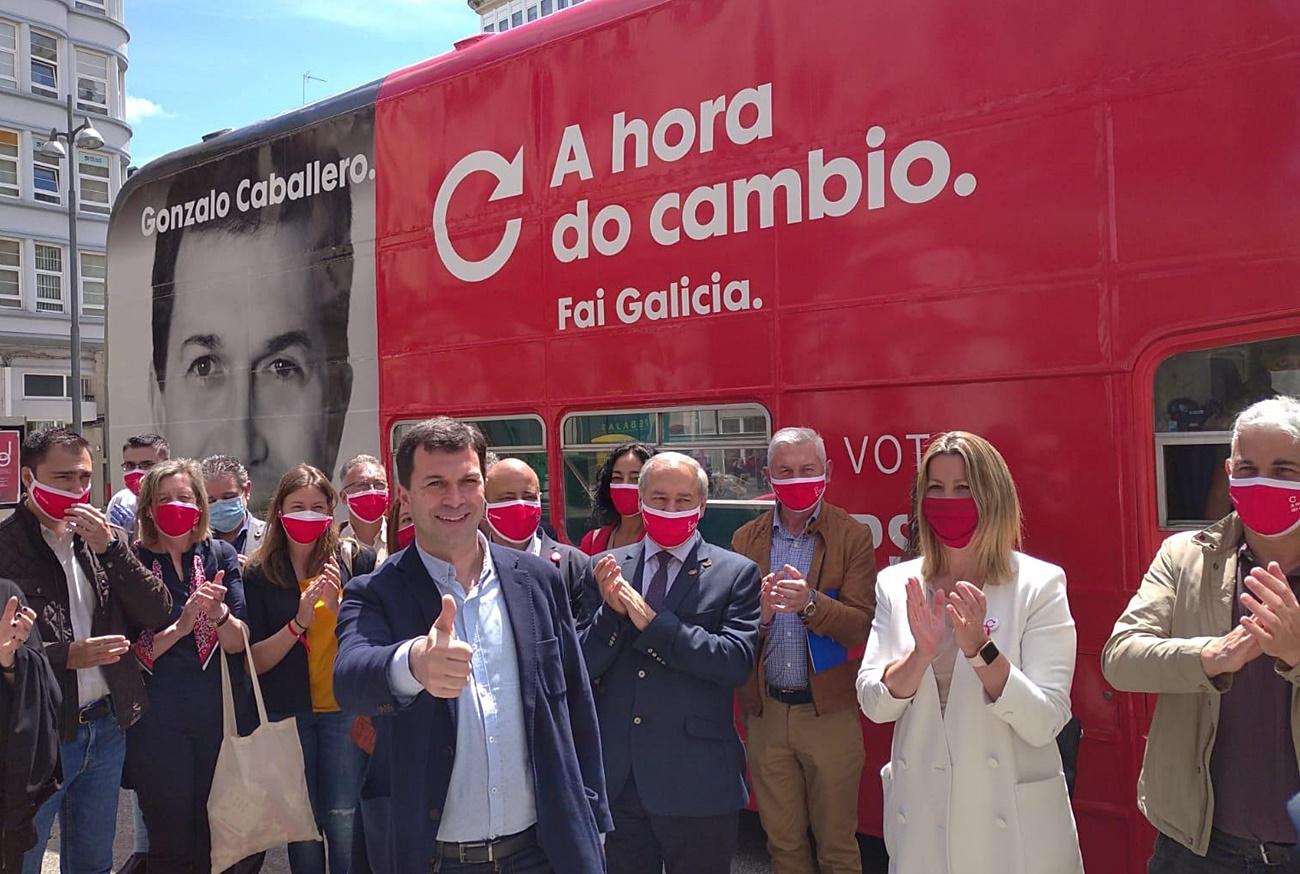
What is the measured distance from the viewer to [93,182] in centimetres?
3372

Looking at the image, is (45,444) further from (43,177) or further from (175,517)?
(43,177)

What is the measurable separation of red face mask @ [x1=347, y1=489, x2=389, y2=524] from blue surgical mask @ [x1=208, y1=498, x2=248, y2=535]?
0.80 m

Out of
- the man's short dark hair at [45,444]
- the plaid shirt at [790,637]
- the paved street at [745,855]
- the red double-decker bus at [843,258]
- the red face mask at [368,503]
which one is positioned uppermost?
the red double-decker bus at [843,258]

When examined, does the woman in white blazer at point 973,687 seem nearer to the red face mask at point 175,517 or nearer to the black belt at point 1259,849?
the black belt at point 1259,849

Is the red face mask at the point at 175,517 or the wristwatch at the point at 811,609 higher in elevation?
the red face mask at the point at 175,517

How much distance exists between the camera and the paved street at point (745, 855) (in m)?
4.88

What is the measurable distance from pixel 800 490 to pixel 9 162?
3486cm

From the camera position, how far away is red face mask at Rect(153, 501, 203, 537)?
4086 mm

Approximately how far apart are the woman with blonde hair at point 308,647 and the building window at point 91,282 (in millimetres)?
34308

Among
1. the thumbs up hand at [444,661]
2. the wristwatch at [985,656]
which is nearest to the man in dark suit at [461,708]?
the thumbs up hand at [444,661]

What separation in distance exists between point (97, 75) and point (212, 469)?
35258mm

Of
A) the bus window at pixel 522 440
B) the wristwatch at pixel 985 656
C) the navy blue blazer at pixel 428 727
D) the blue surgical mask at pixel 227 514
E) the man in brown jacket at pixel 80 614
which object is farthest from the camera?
the bus window at pixel 522 440

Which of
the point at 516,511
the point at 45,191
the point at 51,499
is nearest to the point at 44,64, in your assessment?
the point at 45,191

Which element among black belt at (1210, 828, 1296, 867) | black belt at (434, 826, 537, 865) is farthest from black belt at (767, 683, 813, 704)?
black belt at (434, 826, 537, 865)
